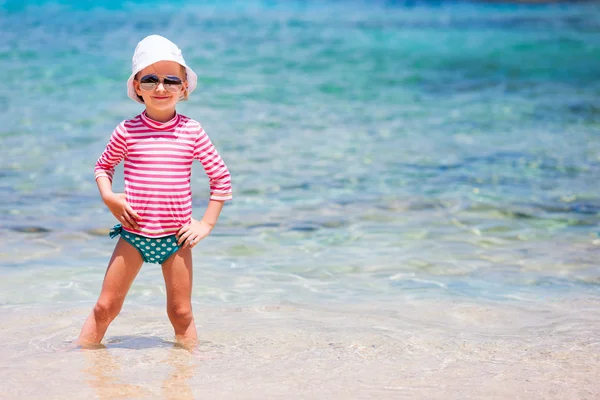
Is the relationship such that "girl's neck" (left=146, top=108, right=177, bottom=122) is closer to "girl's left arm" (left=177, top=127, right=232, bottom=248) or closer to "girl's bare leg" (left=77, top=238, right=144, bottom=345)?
"girl's left arm" (left=177, top=127, right=232, bottom=248)

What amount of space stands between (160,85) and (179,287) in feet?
2.98

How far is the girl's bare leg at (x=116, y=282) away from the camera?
3732 millimetres

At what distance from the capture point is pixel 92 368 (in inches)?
144

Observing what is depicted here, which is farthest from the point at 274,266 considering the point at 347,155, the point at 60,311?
the point at 347,155

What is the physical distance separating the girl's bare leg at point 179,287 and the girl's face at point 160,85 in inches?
25.7

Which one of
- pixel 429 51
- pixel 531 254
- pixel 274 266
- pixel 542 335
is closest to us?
pixel 542 335

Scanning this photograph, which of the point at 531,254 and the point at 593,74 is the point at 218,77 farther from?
the point at 531,254

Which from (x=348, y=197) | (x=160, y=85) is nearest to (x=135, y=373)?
(x=160, y=85)

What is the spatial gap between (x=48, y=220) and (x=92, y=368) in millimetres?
3468

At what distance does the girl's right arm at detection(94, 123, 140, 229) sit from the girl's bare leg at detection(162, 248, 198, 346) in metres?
0.25

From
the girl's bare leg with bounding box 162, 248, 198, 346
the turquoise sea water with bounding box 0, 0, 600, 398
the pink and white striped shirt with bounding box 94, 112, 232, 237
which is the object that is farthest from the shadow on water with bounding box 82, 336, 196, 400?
the pink and white striped shirt with bounding box 94, 112, 232, 237

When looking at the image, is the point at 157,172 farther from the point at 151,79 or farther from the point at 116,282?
the point at 116,282

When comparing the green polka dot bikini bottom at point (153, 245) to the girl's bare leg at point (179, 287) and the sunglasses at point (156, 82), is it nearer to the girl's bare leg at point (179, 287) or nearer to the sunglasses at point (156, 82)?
the girl's bare leg at point (179, 287)

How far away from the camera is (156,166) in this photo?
3619 millimetres
